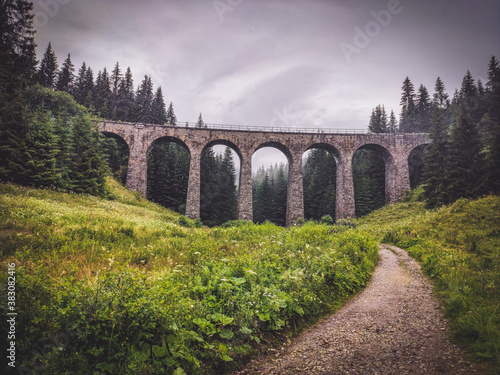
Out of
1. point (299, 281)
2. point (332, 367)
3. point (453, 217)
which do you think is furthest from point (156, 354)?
point (453, 217)

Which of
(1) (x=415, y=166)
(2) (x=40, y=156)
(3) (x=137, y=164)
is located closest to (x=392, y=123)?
(1) (x=415, y=166)

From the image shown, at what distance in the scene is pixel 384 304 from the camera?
544cm

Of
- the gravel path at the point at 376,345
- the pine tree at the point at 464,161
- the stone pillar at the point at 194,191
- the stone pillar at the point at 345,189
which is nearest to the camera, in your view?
the gravel path at the point at 376,345

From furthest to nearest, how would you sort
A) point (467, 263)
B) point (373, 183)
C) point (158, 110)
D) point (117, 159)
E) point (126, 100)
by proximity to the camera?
point (126, 100) → point (158, 110) → point (373, 183) → point (117, 159) → point (467, 263)

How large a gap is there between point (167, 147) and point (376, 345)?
4734cm

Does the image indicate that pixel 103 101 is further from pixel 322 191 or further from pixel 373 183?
pixel 373 183

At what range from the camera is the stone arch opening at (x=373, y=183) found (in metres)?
36.6

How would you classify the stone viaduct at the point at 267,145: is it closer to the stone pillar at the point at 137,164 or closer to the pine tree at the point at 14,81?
the stone pillar at the point at 137,164

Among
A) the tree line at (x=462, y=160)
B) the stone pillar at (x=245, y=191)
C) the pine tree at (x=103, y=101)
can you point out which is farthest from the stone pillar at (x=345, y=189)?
the pine tree at (x=103, y=101)

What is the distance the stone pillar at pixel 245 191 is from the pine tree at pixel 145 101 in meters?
31.9

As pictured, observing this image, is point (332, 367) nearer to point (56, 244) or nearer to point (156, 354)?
point (156, 354)

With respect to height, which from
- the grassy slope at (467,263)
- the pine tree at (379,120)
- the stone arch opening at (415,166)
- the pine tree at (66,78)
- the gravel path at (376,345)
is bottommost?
the gravel path at (376,345)

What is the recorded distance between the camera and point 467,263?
299 inches

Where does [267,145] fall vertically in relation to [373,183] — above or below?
above
